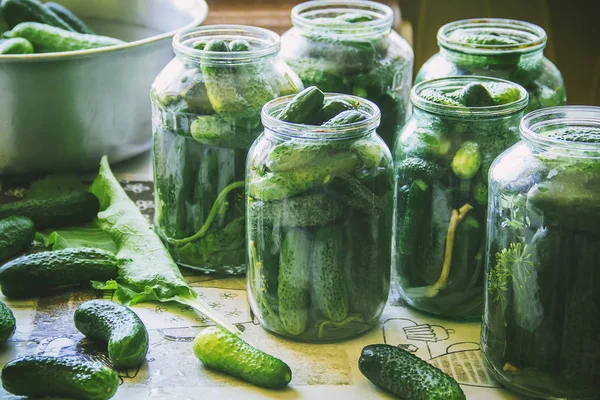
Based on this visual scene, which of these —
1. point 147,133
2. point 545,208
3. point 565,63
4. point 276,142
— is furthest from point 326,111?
point 565,63

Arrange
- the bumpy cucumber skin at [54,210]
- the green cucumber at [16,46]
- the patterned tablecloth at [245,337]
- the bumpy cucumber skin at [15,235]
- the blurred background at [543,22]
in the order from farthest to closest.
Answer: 1. the blurred background at [543,22]
2. the green cucumber at [16,46]
3. the bumpy cucumber skin at [54,210]
4. the bumpy cucumber skin at [15,235]
5. the patterned tablecloth at [245,337]

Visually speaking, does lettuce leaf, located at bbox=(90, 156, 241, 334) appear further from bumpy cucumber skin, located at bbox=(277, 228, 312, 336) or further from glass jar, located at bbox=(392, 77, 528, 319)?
glass jar, located at bbox=(392, 77, 528, 319)

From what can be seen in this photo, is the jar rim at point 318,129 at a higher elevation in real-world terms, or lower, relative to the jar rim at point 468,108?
lower

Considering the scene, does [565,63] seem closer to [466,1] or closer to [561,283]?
[466,1]

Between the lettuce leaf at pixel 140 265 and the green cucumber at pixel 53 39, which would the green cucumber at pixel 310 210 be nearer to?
the lettuce leaf at pixel 140 265

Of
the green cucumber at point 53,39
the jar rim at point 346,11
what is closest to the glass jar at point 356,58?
the jar rim at point 346,11

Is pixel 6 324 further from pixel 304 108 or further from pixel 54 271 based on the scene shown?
pixel 304 108

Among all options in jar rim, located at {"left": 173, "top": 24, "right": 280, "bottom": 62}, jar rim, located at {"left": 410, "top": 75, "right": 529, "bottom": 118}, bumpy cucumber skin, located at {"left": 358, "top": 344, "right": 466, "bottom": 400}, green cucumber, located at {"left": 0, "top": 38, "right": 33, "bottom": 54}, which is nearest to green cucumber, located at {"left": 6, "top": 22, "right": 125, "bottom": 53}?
green cucumber, located at {"left": 0, "top": 38, "right": 33, "bottom": 54}
